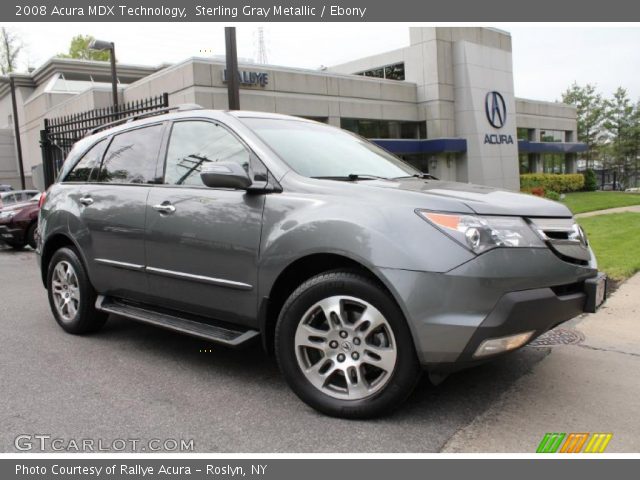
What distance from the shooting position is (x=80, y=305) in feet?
16.2

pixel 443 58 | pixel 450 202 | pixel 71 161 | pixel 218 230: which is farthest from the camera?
pixel 443 58

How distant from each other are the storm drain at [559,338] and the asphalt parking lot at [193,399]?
13 cm

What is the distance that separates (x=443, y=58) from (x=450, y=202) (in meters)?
26.5

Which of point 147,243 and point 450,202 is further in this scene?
point 147,243

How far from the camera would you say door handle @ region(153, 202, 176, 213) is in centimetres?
402

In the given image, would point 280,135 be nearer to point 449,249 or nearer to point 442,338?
point 449,249

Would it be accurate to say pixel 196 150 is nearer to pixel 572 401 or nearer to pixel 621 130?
pixel 572 401

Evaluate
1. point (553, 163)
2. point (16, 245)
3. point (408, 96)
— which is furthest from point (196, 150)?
point (553, 163)

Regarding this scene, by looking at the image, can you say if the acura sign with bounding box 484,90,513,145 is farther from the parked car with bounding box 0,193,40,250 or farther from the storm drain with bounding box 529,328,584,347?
the storm drain with bounding box 529,328,584,347

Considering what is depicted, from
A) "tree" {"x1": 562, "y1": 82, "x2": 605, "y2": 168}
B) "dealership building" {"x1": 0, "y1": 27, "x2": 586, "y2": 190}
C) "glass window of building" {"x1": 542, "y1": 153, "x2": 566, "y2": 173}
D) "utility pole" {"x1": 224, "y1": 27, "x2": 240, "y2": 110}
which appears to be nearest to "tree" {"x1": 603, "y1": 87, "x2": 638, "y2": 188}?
"tree" {"x1": 562, "y1": 82, "x2": 605, "y2": 168}

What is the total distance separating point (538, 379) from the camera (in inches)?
149

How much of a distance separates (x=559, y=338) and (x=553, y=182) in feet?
100

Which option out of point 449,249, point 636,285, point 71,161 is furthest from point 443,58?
point 449,249

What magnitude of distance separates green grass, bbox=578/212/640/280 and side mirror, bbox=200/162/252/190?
202 inches
